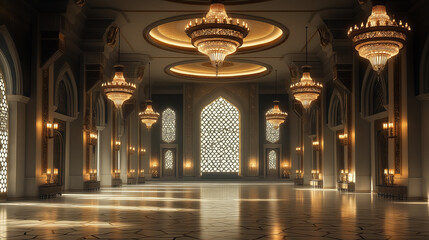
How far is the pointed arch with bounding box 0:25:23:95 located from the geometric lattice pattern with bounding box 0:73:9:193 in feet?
0.59

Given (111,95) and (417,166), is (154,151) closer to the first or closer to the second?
(111,95)

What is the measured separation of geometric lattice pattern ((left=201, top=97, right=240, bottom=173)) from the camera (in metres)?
30.1

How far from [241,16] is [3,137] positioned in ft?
26.0

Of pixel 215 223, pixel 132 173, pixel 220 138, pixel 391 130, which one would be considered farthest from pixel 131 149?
pixel 215 223

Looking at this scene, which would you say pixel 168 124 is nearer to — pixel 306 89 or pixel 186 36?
pixel 186 36

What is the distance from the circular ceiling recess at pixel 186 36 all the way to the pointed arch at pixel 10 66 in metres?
5.90

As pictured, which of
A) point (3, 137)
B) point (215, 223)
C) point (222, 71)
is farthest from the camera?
point (222, 71)

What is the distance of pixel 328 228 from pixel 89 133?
11787mm

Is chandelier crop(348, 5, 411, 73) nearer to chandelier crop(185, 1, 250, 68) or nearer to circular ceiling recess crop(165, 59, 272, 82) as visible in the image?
chandelier crop(185, 1, 250, 68)

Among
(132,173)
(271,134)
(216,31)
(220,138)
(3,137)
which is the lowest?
(132,173)

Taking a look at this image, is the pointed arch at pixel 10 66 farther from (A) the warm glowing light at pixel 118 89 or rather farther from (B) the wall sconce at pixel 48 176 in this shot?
(A) the warm glowing light at pixel 118 89

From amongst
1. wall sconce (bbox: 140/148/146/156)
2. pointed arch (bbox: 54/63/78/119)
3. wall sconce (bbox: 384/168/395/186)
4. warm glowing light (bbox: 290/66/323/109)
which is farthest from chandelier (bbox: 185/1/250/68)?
wall sconce (bbox: 140/148/146/156)

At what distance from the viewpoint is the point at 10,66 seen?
38.6 ft

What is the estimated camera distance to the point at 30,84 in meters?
12.5
